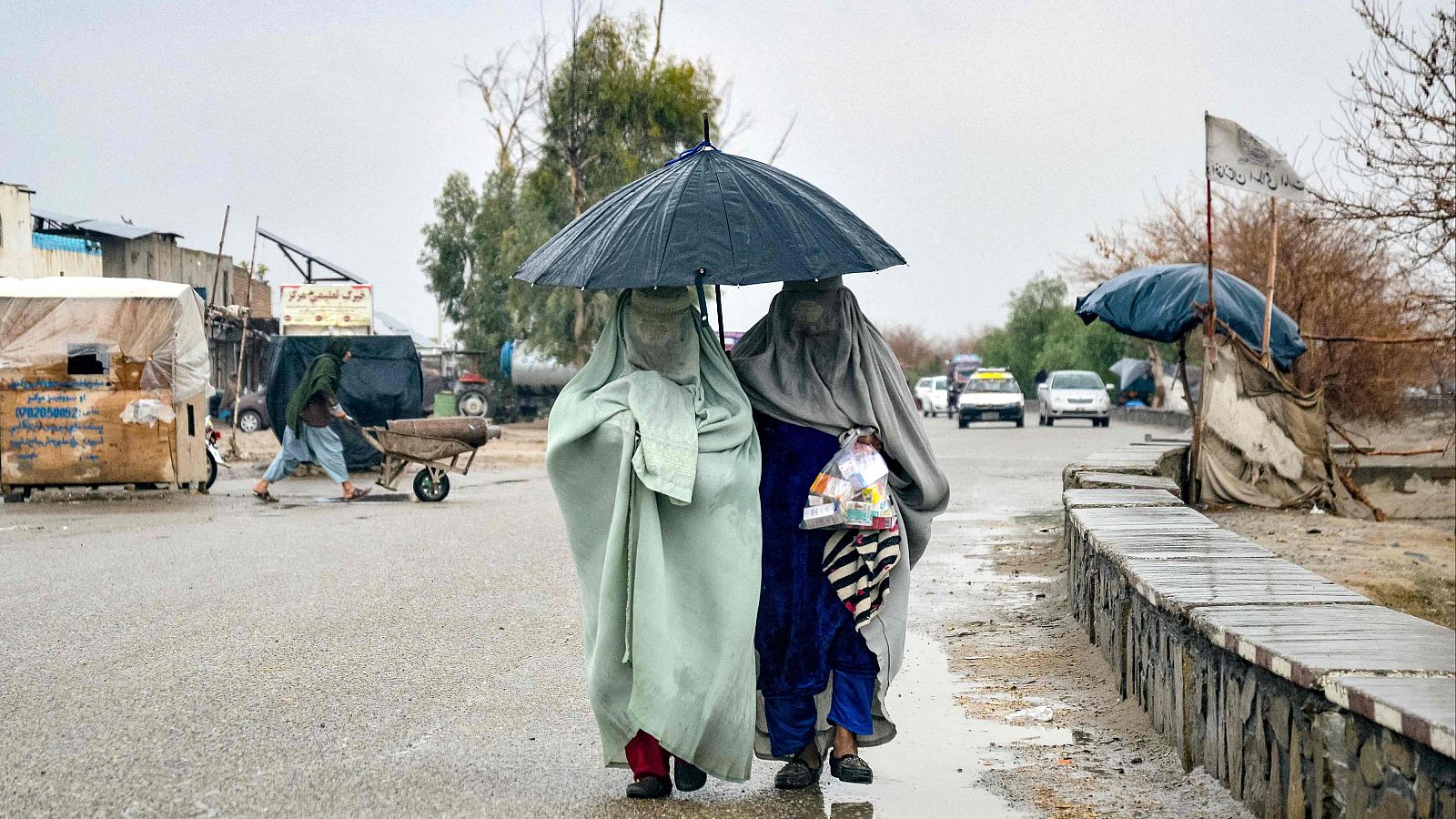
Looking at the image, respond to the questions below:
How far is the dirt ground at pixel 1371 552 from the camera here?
912 centimetres

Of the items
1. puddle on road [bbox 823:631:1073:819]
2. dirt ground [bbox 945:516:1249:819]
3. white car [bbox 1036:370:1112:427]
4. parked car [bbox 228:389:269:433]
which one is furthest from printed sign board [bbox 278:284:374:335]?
puddle on road [bbox 823:631:1073:819]

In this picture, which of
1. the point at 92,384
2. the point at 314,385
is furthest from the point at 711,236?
the point at 92,384

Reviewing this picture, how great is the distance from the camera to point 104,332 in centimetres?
1543

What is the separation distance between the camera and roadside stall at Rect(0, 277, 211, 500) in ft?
49.5

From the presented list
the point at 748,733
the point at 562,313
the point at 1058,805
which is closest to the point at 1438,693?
the point at 1058,805

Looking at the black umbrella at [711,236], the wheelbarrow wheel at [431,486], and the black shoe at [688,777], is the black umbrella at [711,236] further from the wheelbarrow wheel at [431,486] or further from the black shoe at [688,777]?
the wheelbarrow wheel at [431,486]

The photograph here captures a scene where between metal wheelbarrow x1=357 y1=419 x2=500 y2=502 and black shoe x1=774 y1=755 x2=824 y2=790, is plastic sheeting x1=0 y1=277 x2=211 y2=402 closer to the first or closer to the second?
metal wheelbarrow x1=357 y1=419 x2=500 y2=502

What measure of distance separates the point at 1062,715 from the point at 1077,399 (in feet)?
118

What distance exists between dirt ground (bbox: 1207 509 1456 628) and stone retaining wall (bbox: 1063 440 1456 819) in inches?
128

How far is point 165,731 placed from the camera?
5.14 metres

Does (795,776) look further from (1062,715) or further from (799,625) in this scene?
(1062,715)

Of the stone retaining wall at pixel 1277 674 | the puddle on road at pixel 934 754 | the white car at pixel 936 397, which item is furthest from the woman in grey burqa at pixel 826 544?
the white car at pixel 936 397

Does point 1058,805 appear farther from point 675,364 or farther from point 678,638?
point 675,364

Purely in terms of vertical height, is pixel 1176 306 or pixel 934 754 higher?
pixel 1176 306
